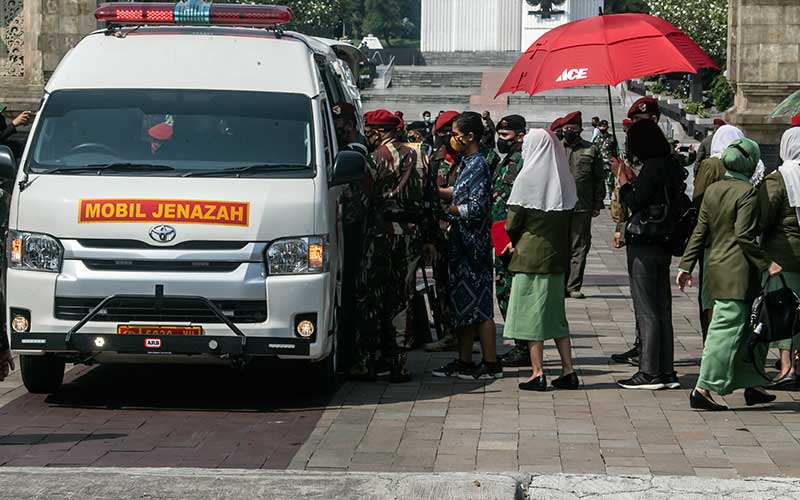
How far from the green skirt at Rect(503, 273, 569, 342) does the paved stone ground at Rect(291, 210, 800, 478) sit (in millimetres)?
402

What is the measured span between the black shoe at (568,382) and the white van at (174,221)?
4.95 feet

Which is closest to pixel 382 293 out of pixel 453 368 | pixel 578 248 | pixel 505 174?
pixel 453 368

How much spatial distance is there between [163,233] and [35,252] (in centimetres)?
81

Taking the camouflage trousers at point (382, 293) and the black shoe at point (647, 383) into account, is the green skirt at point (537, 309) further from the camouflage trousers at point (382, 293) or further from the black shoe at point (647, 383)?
the camouflage trousers at point (382, 293)

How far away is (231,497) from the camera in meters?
6.61

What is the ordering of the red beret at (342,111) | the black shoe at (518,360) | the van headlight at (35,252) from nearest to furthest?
the van headlight at (35,252) < the red beret at (342,111) < the black shoe at (518,360)

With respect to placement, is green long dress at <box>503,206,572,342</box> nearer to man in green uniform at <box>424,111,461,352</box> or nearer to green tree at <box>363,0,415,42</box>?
man in green uniform at <box>424,111,461,352</box>

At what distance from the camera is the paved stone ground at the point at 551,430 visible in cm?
786

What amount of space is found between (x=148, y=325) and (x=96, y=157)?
118cm

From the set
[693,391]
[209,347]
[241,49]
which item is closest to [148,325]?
[209,347]

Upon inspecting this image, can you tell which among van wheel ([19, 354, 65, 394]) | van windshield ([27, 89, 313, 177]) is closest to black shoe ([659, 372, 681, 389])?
van windshield ([27, 89, 313, 177])

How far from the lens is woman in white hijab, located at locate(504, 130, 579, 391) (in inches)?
389

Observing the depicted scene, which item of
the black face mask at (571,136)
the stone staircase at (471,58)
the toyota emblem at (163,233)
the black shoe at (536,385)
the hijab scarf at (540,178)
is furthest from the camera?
the stone staircase at (471,58)

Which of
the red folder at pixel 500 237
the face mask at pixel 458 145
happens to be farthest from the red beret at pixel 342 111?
the red folder at pixel 500 237
